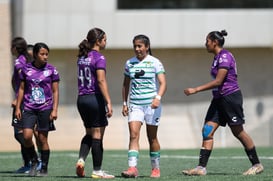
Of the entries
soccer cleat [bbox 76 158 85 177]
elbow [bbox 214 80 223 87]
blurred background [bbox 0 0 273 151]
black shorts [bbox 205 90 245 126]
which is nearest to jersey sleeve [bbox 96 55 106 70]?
soccer cleat [bbox 76 158 85 177]

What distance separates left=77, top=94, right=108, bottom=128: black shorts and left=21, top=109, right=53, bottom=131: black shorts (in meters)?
0.90

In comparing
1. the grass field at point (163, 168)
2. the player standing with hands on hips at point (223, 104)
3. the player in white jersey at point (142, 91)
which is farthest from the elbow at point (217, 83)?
the grass field at point (163, 168)

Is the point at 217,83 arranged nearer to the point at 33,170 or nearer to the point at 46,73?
the point at 46,73

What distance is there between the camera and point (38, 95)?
39.8 ft

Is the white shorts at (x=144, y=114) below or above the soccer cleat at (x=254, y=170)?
above

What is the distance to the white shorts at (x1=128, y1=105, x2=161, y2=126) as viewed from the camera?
11.4 metres

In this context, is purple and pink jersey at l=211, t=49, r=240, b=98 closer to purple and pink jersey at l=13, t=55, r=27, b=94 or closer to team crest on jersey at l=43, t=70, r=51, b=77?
team crest on jersey at l=43, t=70, r=51, b=77

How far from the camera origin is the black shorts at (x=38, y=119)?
12078 mm

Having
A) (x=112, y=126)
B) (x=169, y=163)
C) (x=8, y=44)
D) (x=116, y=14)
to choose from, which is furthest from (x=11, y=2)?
(x=169, y=163)

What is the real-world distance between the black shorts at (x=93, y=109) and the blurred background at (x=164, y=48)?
61.4 feet

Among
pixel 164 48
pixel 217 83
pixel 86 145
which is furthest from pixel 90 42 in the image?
pixel 164 48

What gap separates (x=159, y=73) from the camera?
1143cm

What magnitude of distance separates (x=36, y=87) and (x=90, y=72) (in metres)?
1.10

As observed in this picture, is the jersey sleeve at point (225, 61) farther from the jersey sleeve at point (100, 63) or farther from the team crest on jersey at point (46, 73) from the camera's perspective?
the team crest on jersey at point (46, 73)
